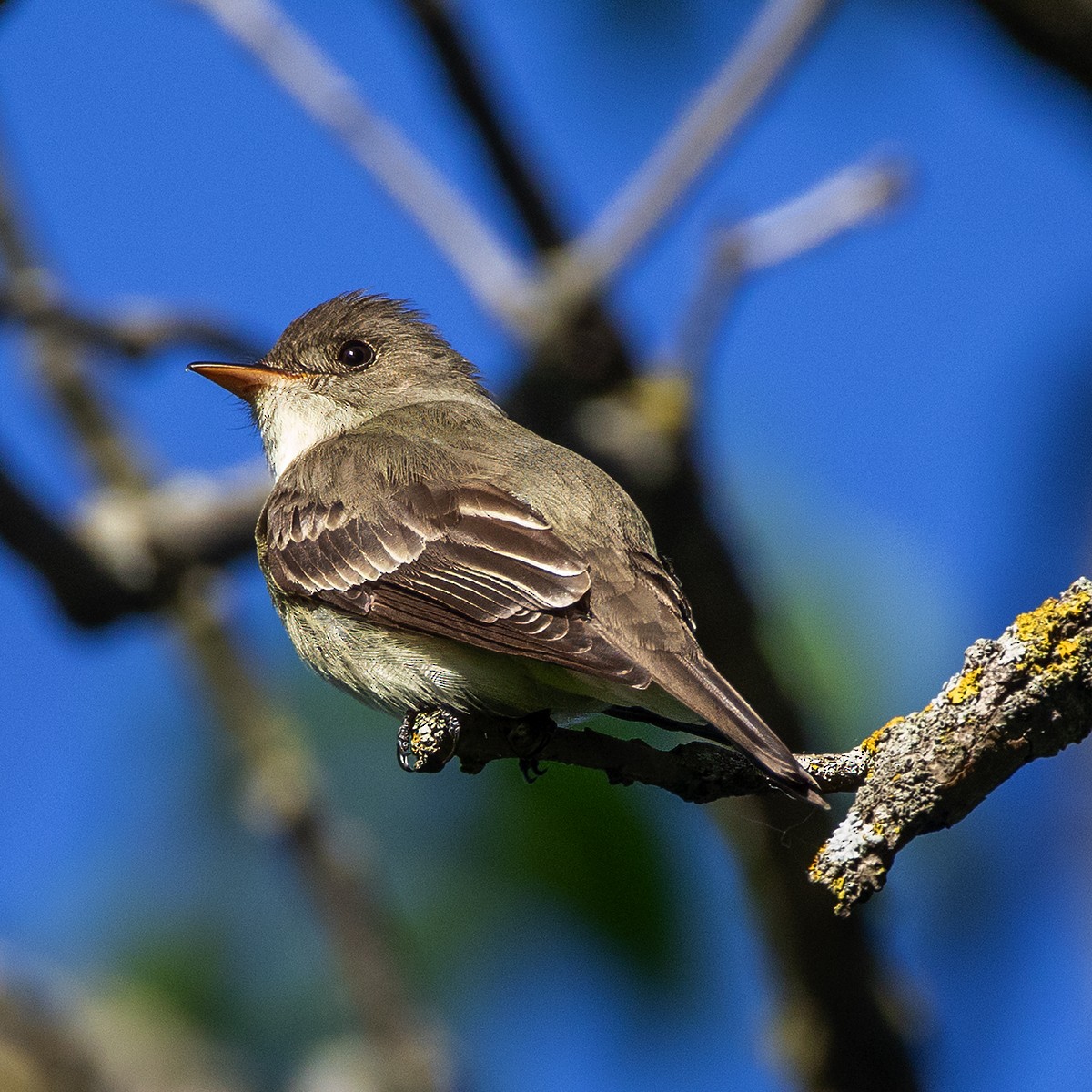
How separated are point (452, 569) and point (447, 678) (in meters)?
0.30

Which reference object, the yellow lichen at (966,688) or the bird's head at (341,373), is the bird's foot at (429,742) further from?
the bird's head at (341,373)

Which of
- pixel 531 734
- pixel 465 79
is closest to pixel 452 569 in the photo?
pixel 531 734

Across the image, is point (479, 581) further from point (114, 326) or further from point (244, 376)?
point (114, 326)

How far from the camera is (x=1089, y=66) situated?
4.88 m

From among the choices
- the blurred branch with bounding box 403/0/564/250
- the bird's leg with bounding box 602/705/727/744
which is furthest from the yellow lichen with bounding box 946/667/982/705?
the blurred branch with bounding box 403/0/564/250

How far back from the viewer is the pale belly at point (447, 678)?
4043 mm

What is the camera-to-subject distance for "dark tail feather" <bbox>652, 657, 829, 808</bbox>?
2.91 m

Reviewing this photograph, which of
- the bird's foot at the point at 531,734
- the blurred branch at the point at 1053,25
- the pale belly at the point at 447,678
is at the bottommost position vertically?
the bird's foot at the point at 531,734

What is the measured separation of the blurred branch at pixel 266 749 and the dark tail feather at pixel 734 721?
2.89m

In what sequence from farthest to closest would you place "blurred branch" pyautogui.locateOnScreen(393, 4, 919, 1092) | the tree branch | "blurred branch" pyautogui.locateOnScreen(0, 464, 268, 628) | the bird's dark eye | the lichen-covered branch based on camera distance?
1. the bird's dark eye
2. "blurred branch" pyautogui.locateOnScreen(0, 464, 268, 628)
3. "blurred branch" pyautogui.locateOnScreen(393, 4, 919, 1092)
4. the lichen-covered branch
5. the tree branch

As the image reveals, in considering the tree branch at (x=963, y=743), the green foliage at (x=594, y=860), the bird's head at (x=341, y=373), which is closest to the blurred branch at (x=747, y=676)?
the bird's head at (x=341, y=373)

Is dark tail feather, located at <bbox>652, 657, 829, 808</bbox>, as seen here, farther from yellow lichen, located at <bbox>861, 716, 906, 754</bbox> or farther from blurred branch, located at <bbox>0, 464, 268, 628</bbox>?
blurred branch, located at <bbox>0, 464, 268, 628</bbox>

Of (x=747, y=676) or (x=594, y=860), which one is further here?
(x=594, y=860)

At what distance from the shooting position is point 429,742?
147 inches
